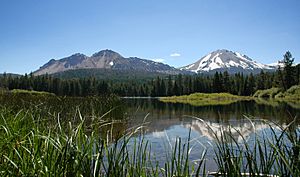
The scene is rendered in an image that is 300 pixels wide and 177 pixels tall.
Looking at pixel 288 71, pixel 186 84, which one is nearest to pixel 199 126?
pixel 288 71

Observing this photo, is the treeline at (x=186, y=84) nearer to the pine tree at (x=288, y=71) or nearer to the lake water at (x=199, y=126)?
the pine tree at (x=288, y=71)

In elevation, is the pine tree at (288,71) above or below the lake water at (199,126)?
above

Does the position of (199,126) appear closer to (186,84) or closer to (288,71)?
(288,71)

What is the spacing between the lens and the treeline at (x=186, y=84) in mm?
69375

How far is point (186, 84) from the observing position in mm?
107312

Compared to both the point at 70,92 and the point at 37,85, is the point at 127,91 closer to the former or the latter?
the point at 70,92

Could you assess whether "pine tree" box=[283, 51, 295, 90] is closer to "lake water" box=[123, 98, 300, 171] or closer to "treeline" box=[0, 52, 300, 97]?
"treeline" box=[0, 52, 300, 97]

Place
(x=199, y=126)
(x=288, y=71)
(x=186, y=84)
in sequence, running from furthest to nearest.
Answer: (x=186, y=84) → (x=288, y=71) → (x=199, y=126)

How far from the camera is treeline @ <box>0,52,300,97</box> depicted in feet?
228

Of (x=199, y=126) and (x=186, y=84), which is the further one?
(x=186, y=84)

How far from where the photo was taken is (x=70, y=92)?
100m

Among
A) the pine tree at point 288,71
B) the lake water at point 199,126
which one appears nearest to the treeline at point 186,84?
the pine tree at point 288,71

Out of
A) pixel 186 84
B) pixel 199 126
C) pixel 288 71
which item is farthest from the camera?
pixel 186 84

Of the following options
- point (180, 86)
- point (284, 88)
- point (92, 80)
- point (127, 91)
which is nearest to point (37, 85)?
point (92, 80)
